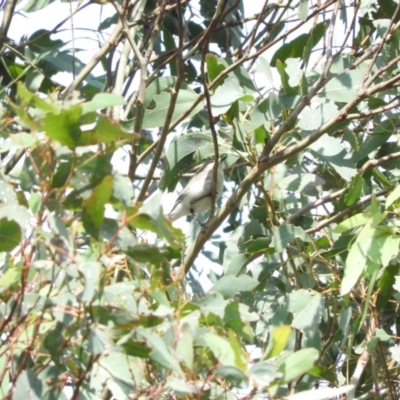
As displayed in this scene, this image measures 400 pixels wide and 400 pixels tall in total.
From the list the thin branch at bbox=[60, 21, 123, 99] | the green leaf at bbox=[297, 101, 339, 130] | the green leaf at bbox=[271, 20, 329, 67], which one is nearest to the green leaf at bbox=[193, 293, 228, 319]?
the green leaf at bbox=[297, 101, 339, 130]

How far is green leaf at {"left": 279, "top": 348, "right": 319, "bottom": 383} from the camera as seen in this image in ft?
4.69

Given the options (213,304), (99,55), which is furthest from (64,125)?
(99,55)

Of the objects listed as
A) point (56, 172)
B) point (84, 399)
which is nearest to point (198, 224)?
point (84, 399)

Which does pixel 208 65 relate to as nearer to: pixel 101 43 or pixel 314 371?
pixel 314 371

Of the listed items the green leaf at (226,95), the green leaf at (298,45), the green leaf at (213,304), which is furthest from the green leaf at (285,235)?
the green leaf at (213,304)

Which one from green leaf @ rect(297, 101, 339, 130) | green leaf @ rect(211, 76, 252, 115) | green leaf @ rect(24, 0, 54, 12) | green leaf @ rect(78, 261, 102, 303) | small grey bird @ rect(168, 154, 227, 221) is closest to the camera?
green leaf @ rect(78, 261, 102, 303)

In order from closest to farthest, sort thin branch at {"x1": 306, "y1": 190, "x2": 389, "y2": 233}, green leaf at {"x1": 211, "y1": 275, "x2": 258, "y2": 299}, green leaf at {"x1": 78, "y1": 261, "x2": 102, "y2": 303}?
green leaf at {"x1": 78, "y1": 261, "x2": 102, "y2": 303}, green leaf at {"x1": 211, "y1": 275, "x2": 258, "y2": 299}, thin branch at {"x1": 306, "y1": 190, "x2": 389, "y2": 233}

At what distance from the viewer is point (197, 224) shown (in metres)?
3.53

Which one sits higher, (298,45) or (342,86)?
(298,45)

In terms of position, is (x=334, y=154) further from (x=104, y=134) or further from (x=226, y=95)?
(x=104, y=134)

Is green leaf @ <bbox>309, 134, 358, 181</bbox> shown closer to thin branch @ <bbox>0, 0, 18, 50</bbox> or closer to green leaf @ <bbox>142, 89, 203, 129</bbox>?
green leaf @ <bbox>142, 89, 203, 129</bbox>

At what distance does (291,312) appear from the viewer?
2.71 m

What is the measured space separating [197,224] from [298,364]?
2107 millimetres

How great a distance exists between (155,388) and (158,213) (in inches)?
11.9
